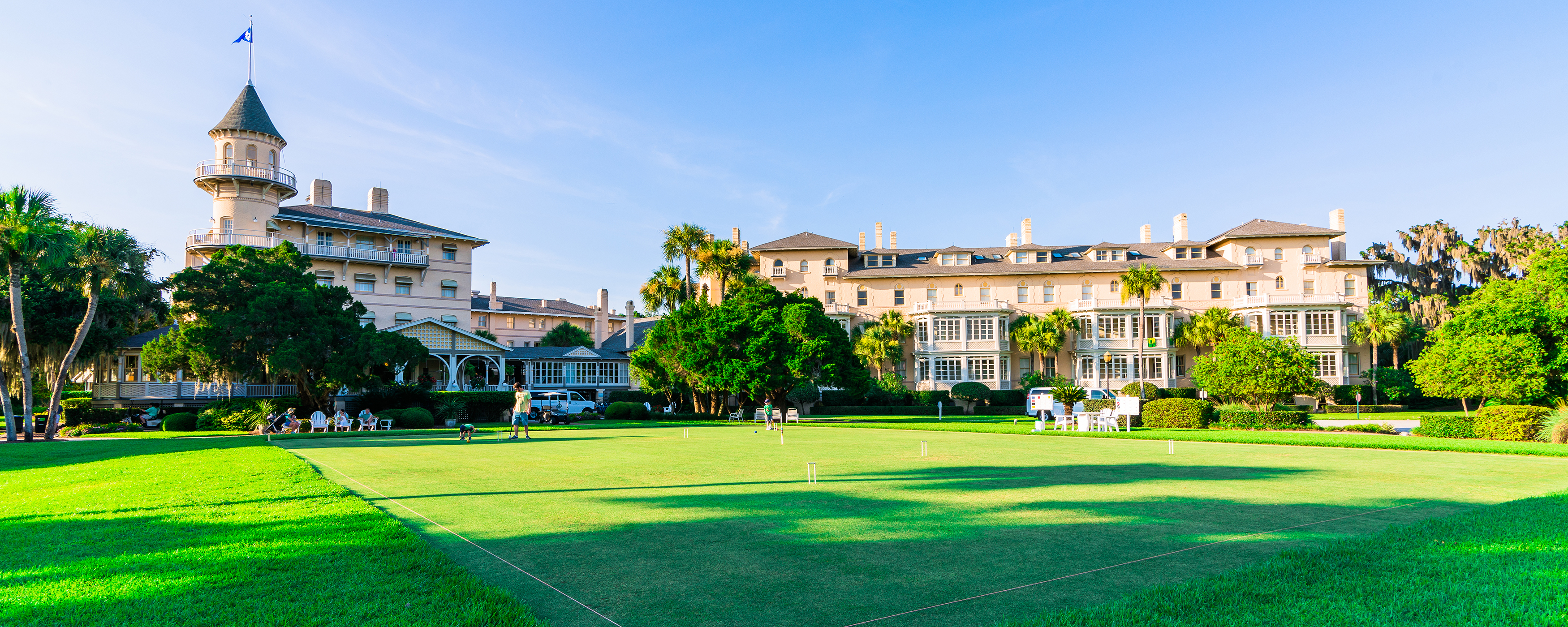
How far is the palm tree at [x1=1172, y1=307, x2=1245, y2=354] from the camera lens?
184 ft

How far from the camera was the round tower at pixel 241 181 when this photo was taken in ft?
162

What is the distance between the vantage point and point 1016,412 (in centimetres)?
4953

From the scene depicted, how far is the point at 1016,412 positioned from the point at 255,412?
39227mm

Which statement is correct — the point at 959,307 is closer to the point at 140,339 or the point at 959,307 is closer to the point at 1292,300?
the point at 1292,300

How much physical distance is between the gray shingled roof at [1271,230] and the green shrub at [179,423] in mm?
64564

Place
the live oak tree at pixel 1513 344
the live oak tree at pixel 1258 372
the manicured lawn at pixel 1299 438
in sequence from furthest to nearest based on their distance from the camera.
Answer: the live oak tree at pixel 1258 372 < the live oak tree at pixel 1513 344 < the manicured lawn at pixel 1299 438

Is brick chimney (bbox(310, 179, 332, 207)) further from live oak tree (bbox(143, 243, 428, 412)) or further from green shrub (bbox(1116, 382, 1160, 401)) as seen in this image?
green shrub (bbox(1116, 382, 1160, 401))

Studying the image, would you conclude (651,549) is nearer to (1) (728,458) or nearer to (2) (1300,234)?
(1) (728,458)

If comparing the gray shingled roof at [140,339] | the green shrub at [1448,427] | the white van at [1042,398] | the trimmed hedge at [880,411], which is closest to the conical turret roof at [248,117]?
the gray shingled roof at [140,339]

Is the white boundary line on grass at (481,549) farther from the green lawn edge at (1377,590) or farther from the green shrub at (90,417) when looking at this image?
the green shrub at (90,417)

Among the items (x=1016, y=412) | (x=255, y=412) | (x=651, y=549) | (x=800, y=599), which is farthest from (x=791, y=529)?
(x=1016, y=412)

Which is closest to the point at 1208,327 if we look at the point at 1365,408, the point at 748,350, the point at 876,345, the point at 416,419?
the point at 1365,408

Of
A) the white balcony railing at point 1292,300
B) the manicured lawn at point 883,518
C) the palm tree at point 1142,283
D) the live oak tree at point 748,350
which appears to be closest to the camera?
the manicured lawn at point 883,518

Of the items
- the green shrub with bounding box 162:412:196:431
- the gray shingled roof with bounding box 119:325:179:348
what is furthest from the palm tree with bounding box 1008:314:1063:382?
the gray shingled roof with bounding box 119:325:179:348
